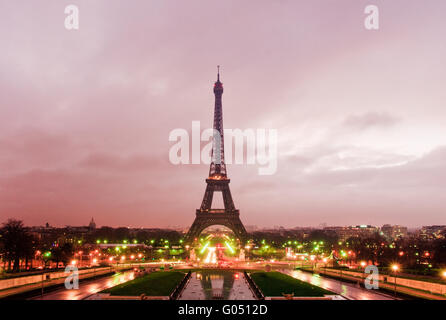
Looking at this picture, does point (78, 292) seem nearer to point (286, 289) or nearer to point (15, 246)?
point (286, 289)

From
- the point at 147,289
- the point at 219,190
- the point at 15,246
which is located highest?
the point at 219,190

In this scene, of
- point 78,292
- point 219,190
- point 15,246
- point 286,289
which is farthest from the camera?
point 219,190

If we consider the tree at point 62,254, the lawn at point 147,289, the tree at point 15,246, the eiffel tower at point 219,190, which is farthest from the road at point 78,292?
the eiffel tower at point 219,190

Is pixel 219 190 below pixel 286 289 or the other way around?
the other way around

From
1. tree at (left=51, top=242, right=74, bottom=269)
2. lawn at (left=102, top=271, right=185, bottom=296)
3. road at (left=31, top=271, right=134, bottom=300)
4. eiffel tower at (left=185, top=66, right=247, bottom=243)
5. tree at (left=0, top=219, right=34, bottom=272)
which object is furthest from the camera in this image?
eiffel tower at (left=185, top=66, right=247, bottom=243)

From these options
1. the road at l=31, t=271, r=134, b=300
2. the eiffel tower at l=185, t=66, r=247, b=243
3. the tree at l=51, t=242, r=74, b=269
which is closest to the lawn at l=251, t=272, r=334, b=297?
the road at l=31, t=271, r=134, b=300

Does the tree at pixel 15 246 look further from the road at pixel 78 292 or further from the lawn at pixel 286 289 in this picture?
the lawn at pixel 286 289

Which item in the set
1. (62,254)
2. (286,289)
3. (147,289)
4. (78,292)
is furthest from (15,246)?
(286,289)

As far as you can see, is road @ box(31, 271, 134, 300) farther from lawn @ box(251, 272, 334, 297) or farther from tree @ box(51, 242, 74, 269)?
tree @ box(51, 242, 74, 269)
